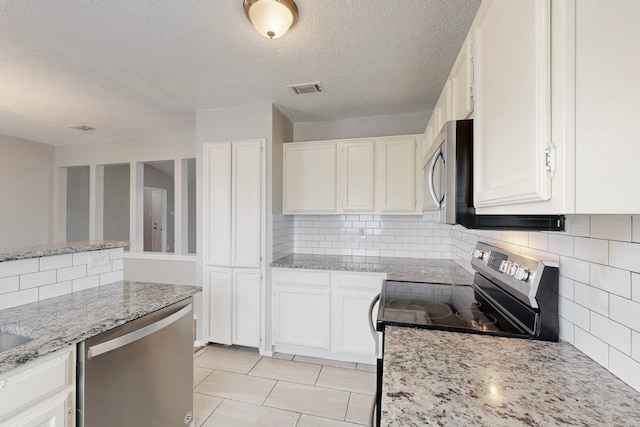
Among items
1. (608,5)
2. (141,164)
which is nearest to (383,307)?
(608,5)

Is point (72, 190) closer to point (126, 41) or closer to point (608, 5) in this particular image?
point (126, 41)

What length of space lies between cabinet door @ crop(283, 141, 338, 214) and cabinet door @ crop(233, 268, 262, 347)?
784 mm

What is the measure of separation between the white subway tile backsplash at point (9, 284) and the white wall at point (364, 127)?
8.78ft

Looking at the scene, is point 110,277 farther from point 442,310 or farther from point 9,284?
point 442,310

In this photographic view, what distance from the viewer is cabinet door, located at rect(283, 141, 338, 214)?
2.97 meters

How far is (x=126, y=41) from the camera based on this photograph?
1.82m

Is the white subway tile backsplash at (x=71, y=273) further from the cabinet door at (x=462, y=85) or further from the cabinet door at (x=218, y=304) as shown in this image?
the cabinet door at (x=462, y=85)

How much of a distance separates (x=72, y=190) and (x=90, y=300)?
4.64 metres

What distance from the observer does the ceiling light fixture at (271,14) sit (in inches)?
55.3

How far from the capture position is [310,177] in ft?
9.92

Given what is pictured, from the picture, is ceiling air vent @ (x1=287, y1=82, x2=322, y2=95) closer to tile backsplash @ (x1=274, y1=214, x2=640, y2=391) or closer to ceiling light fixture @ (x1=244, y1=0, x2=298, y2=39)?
ceiling light fixture @ (x1=244, y1=0, x2=298, y2=39)

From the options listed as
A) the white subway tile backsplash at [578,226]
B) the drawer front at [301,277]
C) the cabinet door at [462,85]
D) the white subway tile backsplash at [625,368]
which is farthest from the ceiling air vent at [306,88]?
the white subway tile backsplash at [625,368]

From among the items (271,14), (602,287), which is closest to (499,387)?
(602,287)

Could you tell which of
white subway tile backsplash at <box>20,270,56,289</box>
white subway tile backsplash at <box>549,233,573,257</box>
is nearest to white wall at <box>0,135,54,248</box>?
white subway tile backsplash at <box>20,270,56,289</box>
